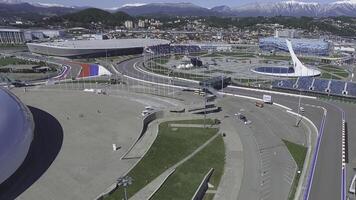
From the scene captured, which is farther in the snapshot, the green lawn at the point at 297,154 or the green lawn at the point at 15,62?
the green lawn at the point at 15,62

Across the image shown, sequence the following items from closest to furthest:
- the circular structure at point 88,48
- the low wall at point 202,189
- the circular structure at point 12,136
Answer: the circular structure at point 12,136
the low wall at point 202,189
the circular structure at point 88,48

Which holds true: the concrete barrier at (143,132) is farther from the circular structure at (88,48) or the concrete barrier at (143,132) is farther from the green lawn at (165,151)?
the circular structure at (88,48)

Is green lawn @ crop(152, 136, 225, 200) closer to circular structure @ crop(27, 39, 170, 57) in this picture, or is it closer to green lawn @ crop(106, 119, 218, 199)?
green lawn @ crop(106, 119, 218, 199)

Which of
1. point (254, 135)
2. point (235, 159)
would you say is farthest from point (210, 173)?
point (254, 135)

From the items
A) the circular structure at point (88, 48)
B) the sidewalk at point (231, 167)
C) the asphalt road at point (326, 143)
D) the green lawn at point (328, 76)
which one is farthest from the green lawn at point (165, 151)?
the circular structure at point (88, 48)

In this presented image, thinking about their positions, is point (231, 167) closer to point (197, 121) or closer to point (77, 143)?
point (197, 121)

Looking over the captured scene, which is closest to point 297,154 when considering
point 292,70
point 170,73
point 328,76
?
point 170,73
